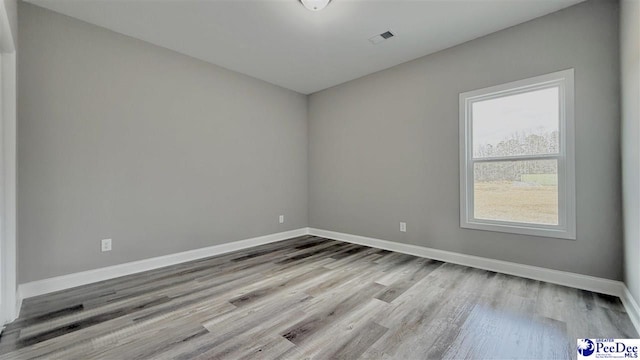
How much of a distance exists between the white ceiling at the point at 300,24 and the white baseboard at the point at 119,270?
8.27 ft

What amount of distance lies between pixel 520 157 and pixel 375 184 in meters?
1.81

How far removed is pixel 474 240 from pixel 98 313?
12.1 ft

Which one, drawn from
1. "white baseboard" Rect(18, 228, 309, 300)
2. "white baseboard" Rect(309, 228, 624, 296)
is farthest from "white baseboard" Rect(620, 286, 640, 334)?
"white baseboard" Rect(18, 228, 309, 300)

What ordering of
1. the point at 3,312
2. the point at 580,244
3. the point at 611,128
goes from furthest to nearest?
1. the point at 580,244
2. the point at 611,128
3. the point at 3,312

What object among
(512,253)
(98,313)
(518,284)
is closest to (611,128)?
(512,253)

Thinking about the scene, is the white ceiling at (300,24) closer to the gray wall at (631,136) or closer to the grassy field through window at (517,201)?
the gray wall at (631,136)

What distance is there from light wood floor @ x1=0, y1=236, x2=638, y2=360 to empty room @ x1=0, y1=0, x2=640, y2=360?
0.02 metres

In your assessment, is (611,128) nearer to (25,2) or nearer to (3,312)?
(3,312)

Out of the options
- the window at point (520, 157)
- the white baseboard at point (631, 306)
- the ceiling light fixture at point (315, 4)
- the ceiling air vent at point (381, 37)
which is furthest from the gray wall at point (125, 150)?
the white baseboard at point (631, 306)

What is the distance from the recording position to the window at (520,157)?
257 centimetres

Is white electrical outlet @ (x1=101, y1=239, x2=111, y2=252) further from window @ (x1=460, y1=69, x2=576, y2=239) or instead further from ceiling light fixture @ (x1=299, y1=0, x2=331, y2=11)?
window @ (x1=460, y1=69, x2=576, y2=239)

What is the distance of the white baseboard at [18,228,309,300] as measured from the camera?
241 cm

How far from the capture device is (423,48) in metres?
3.31

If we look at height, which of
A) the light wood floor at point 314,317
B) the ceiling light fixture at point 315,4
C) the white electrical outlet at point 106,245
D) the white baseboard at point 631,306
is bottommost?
the light wood floor at point 314,317
